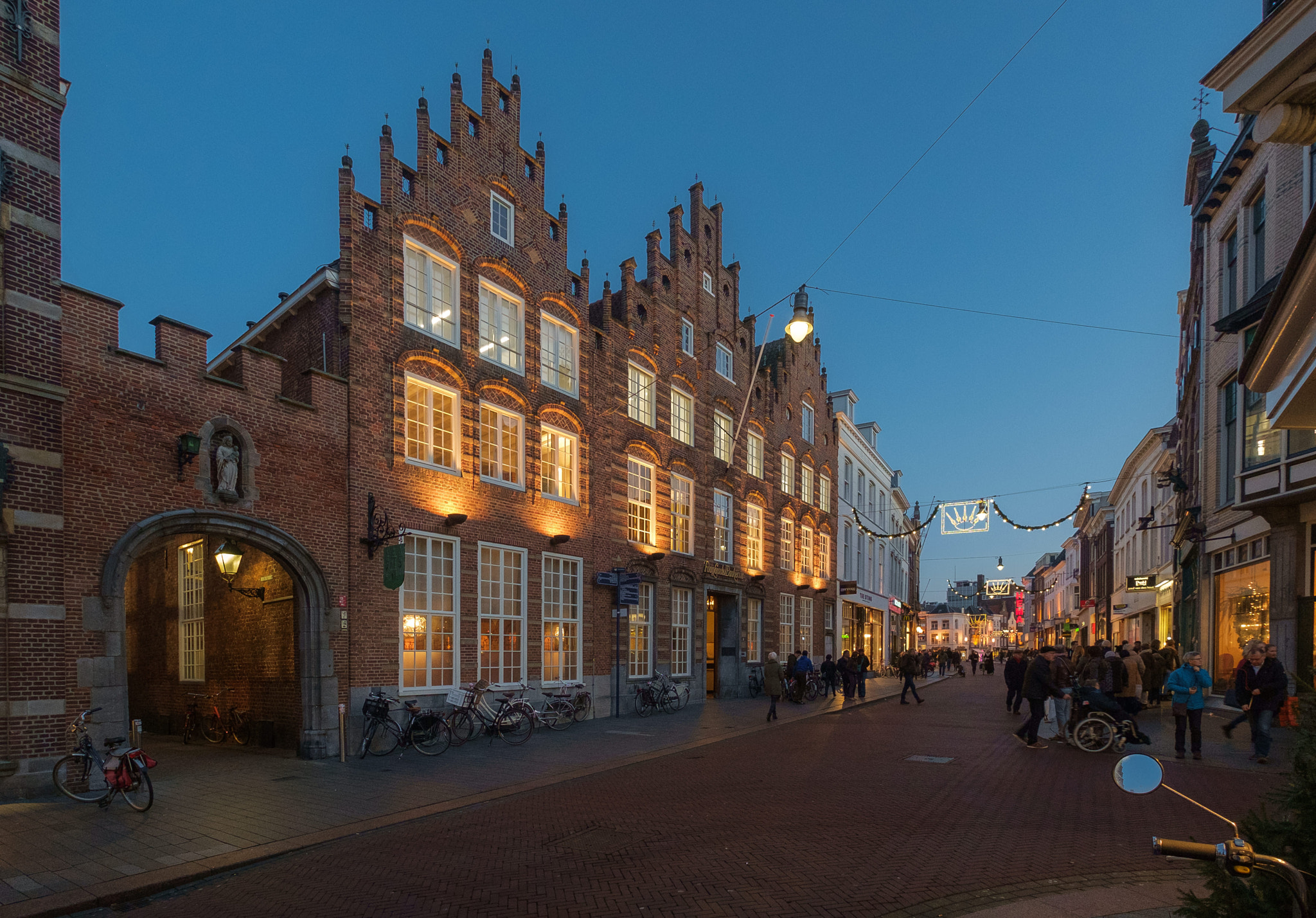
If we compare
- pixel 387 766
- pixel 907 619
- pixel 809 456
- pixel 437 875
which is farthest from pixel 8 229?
pixel 907 619

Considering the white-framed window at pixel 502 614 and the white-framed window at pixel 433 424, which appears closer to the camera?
the white-framed window at pixel 433 424

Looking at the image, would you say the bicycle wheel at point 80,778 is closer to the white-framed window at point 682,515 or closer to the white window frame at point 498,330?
the white window frame at point 498,330

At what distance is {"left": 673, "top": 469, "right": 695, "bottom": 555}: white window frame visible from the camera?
24.0m

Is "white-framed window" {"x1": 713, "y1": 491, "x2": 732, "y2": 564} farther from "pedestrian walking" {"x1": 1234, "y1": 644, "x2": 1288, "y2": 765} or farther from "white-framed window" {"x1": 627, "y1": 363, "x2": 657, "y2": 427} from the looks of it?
"pedestrian walking" {"x1": 1234, "y1": 644, "x2": 1288, "y2": 765}

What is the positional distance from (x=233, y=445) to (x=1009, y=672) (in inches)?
752

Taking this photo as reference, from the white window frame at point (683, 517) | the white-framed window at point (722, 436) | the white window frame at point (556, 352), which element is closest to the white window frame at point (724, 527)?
the white-framed window at point (722, 436)

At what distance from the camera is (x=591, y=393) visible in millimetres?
20547

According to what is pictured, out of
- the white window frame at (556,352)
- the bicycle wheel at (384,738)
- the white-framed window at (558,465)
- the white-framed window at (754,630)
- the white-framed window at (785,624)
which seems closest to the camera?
the bicycle wheel at (384,738)

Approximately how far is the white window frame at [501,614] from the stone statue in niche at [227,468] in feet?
17.0

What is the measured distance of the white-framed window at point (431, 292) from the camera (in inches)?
626

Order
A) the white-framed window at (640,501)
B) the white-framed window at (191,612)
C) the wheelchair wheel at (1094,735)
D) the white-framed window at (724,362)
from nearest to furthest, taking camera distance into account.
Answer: the wheelchair wheel at (1094,735)
the white-framed window at (191,612)
the white-framed window at (640,501)
the white-framed window at (724,362)

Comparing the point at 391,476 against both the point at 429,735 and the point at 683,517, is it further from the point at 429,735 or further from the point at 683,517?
the point at 683,517

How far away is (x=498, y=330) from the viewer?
59.0ft

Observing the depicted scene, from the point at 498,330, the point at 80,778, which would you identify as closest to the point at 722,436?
the point at 498,330
